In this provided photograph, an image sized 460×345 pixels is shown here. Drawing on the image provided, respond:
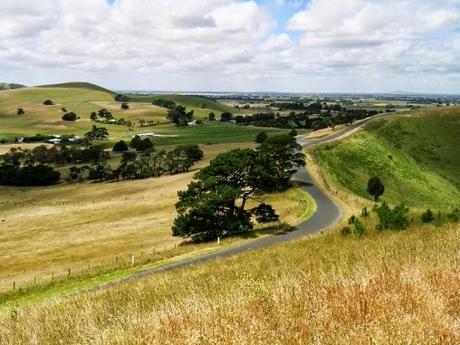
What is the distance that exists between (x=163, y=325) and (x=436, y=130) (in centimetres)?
14650

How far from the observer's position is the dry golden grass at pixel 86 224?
50.0 meters

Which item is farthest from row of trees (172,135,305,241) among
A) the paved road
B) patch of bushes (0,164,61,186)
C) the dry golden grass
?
patch of bushes (0,164,61,186)

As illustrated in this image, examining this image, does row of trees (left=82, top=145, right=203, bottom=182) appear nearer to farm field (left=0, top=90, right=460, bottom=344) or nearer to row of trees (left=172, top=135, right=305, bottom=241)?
farm field (left=0, top=90, right=460, bottom=344)

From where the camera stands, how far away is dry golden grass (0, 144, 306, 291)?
4997 centimetres

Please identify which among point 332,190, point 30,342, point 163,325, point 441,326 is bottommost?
point 332,190

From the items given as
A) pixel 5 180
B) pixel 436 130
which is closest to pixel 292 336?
pixel 5 180

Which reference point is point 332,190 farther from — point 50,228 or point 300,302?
point 300,302

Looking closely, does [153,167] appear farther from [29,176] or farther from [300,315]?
[300,315]

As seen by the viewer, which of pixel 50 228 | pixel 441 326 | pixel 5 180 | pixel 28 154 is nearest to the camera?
pixel 441 326

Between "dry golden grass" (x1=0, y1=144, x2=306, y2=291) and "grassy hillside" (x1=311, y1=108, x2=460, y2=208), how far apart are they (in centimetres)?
2718

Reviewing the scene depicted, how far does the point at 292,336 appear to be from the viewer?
538 cm

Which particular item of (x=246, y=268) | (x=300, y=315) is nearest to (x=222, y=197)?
(x=246, y=268)

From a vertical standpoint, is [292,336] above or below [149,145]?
above

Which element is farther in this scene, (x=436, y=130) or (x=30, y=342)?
(x=436, y=130)
